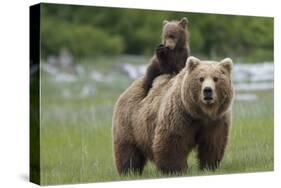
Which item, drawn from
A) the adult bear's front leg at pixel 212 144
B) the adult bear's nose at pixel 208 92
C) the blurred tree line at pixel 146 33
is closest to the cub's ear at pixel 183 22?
the blurred tree line at pixel 146 33

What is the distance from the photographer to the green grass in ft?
30.0

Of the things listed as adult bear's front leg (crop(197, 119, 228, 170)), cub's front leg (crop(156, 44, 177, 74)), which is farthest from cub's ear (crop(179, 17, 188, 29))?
adult bear's front leg (crop(197, 119, 228, 170))

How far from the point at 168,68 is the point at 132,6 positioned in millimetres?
1198

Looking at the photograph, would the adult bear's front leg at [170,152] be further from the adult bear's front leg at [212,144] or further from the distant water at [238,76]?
the distant water at [238,76]

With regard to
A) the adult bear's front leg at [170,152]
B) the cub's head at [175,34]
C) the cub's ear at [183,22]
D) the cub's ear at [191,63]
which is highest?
the cub's ear at [183,22]

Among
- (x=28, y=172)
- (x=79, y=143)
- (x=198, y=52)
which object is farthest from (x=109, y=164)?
(x=198, y=52)

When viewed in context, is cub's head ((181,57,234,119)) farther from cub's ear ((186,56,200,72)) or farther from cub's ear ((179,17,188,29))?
cub's ear ((179,17,188,29))

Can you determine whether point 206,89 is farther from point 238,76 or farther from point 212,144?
point 238,76

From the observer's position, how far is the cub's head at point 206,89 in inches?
345

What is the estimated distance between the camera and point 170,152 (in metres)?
9.05

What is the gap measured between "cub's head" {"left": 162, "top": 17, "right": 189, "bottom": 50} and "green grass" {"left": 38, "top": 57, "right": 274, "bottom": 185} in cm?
119

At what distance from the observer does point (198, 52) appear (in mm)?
10734

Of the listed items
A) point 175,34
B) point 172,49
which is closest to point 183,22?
point 175,34

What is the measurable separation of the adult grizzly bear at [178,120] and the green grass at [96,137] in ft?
1.02
